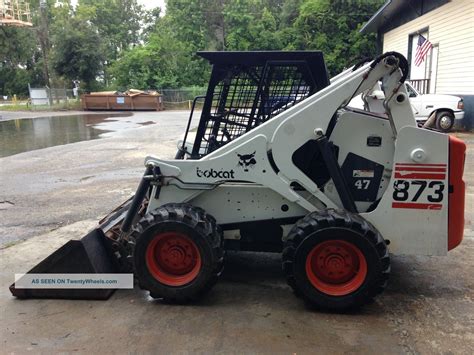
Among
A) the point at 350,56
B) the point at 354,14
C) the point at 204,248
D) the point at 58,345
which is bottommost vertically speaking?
the point at 58,345

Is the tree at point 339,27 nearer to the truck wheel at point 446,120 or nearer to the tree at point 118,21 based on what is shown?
the truck wheel at point 446,120

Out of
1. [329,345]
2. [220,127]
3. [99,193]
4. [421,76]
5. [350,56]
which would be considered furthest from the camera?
[350,56]

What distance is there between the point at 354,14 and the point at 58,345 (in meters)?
36.7

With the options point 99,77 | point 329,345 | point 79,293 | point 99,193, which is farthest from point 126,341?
point 99,77

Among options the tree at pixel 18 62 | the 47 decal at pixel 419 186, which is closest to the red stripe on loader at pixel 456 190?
the 47 decal at pixel 419 186

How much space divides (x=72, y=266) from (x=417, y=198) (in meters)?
2.99

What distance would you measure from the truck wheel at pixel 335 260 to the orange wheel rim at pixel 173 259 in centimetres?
80

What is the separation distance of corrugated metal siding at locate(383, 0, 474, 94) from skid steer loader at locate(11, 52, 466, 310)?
1352 cm

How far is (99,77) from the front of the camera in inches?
1738

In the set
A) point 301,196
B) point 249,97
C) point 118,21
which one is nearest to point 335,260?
point 301,196

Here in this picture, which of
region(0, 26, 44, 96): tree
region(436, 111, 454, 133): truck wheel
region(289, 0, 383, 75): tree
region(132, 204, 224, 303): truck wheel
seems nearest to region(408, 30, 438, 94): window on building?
region(436, 111, 454, 133): truck wheel

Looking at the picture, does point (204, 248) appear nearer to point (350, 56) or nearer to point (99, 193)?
point (99, 193)

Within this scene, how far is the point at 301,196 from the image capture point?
12.6 ft

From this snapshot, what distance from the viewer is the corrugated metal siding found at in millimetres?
15211
